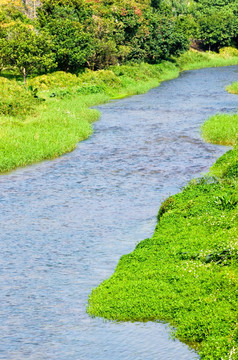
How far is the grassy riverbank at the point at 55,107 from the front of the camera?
29.4 m

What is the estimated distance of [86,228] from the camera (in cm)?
1917

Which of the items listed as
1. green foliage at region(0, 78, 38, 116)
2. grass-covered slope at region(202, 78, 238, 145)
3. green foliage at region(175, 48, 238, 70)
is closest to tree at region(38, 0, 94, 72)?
green foliage at region(0, 78, 38, 116)

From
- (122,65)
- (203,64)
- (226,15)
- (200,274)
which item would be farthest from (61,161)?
(226,15)

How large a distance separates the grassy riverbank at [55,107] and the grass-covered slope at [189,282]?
42.6 ft

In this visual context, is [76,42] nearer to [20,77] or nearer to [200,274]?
[20,77]

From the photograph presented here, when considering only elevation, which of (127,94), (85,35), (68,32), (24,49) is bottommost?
(127,94)

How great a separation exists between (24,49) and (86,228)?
32614mm

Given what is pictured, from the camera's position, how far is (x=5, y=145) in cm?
2862

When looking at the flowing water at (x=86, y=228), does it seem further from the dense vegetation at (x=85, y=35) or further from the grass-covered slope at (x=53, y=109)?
the dense vegetation at (x=85, y=35)

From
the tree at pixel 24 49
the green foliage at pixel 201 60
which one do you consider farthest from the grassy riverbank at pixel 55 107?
the green foliage at pixel 201 60

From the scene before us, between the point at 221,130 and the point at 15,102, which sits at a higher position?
the point at 15,102

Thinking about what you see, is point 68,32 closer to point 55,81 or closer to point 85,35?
point 85,35

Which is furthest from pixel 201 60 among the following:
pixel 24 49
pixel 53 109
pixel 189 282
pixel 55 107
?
pixel 189 282

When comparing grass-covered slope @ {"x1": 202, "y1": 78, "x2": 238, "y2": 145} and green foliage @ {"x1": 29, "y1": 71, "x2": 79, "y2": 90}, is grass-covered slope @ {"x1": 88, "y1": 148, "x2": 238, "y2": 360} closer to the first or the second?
grass-covered slope @ {"x1": 202, "y1": 78, "x2": 238, "y2": 145}
